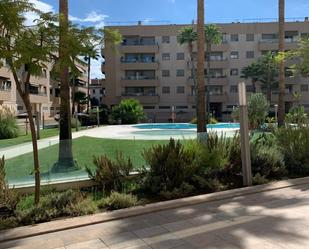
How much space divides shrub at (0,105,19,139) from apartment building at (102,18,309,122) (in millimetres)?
35977

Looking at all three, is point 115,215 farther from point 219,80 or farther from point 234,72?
point 234,72

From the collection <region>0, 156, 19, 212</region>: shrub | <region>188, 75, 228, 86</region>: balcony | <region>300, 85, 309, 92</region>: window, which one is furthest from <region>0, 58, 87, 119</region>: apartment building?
<region>300, 85, 309, 92</region>: window

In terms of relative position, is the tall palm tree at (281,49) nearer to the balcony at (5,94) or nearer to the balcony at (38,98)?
the balcony at (5,94)

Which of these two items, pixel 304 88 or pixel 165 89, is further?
pixel 165 89

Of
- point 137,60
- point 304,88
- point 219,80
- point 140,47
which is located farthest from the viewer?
point 304,88

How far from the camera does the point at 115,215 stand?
5.97 metres

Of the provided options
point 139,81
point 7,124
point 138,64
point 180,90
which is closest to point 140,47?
point 138,64

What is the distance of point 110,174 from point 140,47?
5491cm

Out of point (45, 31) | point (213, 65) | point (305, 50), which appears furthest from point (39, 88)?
point (45, 31)

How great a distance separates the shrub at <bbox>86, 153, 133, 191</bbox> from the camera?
25.4ft

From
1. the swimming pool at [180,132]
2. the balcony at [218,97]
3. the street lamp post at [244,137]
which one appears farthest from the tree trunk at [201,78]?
the balcony at [218,97]

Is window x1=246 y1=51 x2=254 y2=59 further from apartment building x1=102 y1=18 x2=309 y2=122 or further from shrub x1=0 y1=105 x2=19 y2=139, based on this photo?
shrub x1=0 y1=105 x2=19 y2=139

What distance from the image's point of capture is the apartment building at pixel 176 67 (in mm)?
60938

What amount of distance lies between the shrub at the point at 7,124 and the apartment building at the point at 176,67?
36.0 meters
